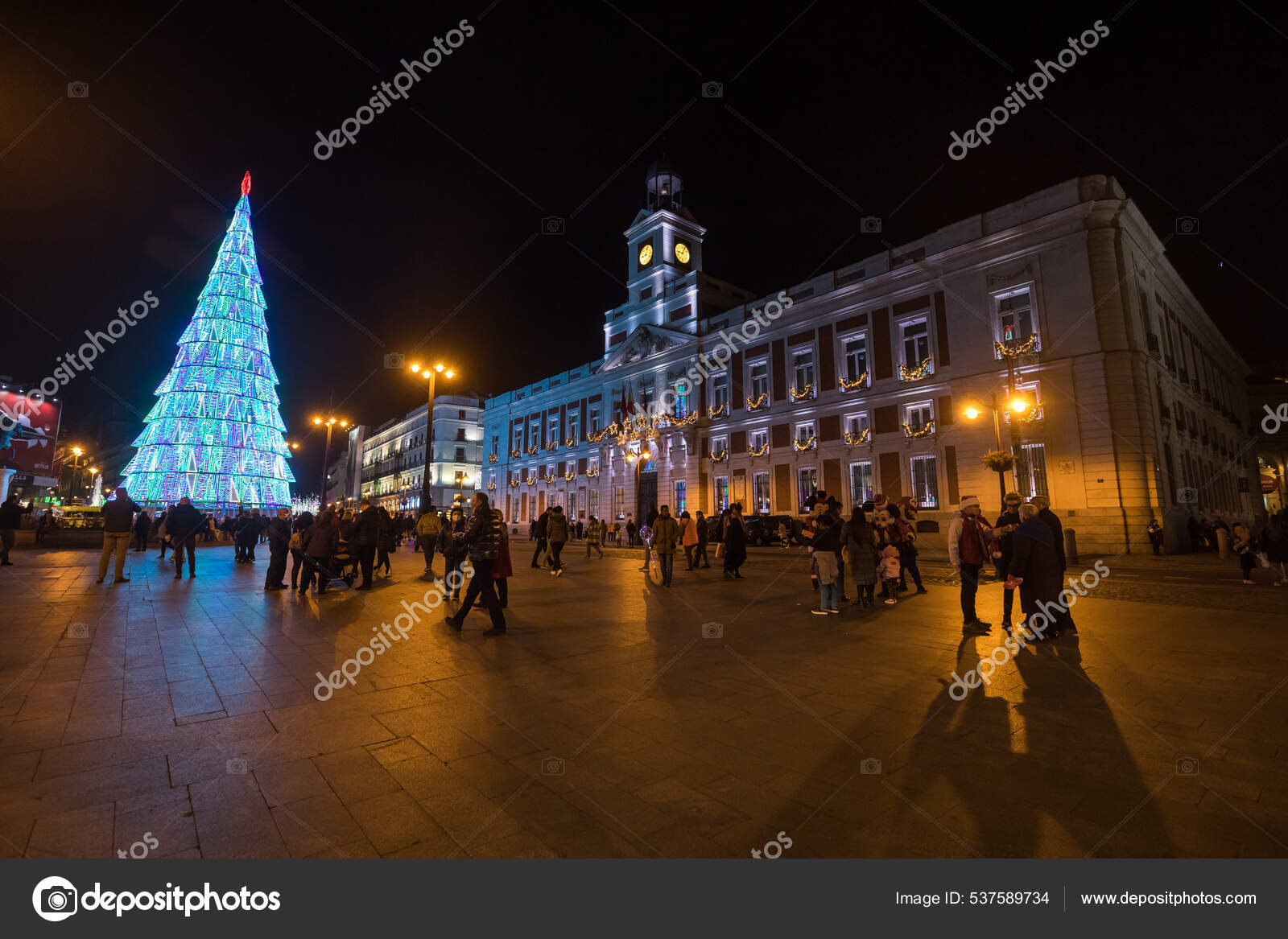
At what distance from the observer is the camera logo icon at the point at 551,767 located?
10.1ft

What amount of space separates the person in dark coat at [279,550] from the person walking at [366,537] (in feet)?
4.15

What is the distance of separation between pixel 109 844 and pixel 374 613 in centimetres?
630

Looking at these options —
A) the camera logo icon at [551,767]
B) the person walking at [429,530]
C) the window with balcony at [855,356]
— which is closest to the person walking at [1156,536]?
the window with balcony at [855,356]

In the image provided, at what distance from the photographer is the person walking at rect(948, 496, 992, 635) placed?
7.18 metres

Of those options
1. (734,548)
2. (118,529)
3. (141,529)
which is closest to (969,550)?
(734,548)

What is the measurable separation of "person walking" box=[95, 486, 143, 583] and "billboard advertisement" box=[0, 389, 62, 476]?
31062 mm

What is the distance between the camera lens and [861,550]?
9164mm

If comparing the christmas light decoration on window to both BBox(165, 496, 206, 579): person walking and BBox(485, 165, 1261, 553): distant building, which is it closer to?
BBox(485, 165, 1261, 553): distant building

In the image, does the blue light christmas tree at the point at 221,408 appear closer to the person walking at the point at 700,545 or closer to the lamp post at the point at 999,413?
the person walking at the point at 700,545

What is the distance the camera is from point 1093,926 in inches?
81.6

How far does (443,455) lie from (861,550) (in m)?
62.2

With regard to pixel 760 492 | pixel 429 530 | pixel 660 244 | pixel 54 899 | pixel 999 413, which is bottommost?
pixel 54 899

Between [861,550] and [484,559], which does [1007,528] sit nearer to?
[861,550]

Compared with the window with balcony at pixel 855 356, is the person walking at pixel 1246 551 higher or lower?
lower
